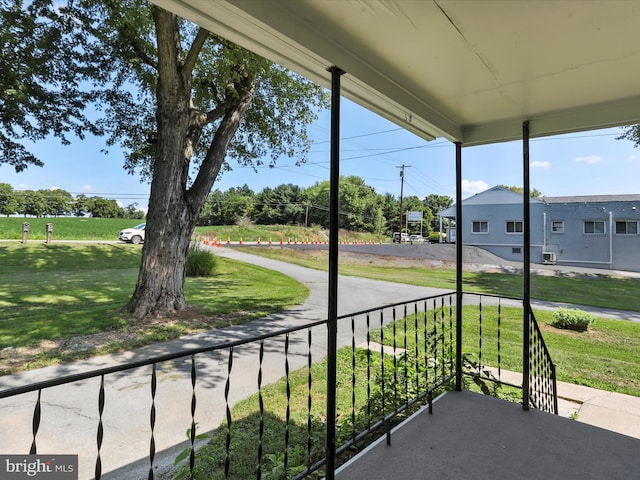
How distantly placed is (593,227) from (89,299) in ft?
59.3

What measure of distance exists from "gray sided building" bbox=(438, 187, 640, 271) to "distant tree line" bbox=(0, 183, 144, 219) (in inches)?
776

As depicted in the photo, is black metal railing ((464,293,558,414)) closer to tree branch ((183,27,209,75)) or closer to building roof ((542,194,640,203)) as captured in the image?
tree branch ((183,27,209,75))

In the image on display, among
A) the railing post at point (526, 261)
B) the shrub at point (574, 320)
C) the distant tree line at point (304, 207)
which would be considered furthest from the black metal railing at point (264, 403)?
the distant tree line at point (304, 207)

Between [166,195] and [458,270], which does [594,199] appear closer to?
[458,270]

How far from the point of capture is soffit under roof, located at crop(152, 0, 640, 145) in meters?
1.01

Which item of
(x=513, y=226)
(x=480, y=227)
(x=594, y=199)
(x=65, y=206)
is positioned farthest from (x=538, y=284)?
(x=65, y=206)

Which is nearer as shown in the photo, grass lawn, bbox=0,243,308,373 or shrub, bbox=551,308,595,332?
grass lawn, bbox=0,243,308,373

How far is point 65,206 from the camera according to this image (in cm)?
2105

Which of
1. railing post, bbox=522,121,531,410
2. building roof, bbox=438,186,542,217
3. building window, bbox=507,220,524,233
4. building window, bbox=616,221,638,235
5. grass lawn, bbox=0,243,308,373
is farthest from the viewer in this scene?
building roof, bbox=438,186,542,217

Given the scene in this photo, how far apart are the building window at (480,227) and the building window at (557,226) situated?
2747 millimetres

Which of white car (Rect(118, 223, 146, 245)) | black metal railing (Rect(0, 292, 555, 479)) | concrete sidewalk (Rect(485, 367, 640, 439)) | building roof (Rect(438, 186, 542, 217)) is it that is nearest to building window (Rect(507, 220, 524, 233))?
building roof (Rect(438, 186, 542, 217))

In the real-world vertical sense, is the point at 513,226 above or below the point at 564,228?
above

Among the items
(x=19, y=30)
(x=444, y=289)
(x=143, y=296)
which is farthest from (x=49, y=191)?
(x=444, y=289)

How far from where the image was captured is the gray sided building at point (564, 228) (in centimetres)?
1337
